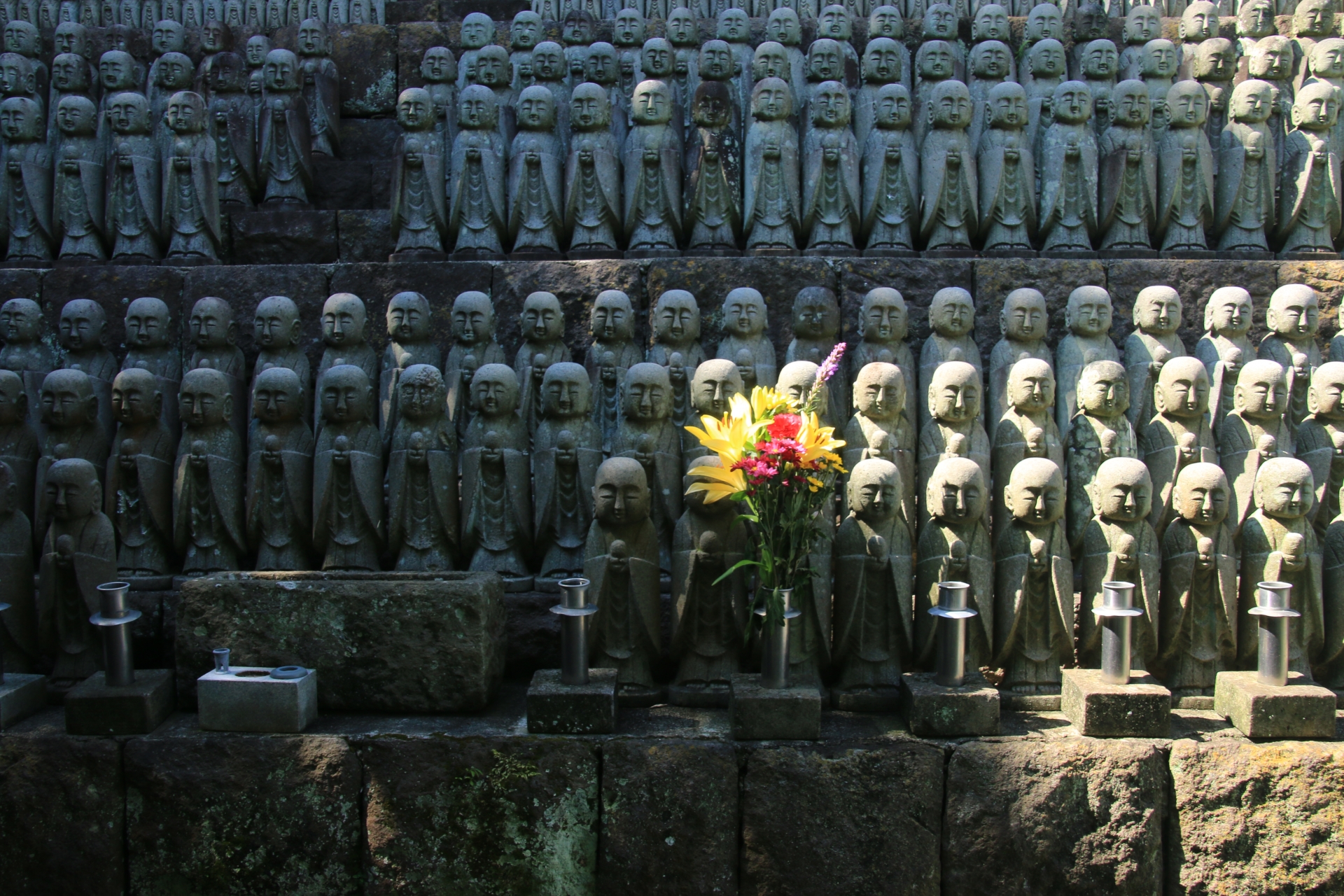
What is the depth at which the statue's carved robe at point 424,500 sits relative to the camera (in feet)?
17.4

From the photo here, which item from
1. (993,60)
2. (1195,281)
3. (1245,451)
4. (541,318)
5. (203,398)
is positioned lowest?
(1245,451)

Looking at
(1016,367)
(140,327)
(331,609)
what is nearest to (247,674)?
(331,609)

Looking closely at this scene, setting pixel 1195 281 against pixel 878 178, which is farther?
pixel 878 178

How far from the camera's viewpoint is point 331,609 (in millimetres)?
4387

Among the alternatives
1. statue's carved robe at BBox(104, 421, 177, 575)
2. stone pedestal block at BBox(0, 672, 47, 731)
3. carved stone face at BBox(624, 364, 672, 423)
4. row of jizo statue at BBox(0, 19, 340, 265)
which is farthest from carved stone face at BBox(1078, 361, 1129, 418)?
row of jizo statue at BBox(0, 19, 340, 265)

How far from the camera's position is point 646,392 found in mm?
5078

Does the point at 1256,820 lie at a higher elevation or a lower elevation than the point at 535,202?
lower

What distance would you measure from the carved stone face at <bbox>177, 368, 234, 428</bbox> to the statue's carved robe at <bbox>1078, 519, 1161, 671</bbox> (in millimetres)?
4141

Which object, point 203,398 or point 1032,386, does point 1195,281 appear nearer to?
point 1032,386

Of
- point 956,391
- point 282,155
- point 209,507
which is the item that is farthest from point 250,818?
point 282,155

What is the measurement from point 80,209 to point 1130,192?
22.5ft

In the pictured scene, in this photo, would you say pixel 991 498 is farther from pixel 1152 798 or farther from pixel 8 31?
pixel 8 31

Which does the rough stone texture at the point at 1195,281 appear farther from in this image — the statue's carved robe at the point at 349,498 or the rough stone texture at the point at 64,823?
the rough stone texture at the point at 64,823

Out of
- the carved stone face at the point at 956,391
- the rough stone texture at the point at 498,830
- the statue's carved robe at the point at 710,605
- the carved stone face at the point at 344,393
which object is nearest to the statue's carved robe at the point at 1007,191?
the carved stone face at the point at 956,391
